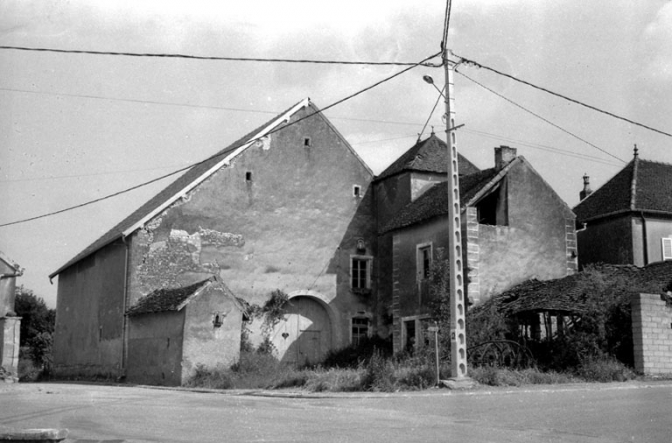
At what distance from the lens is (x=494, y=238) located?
1122 inches

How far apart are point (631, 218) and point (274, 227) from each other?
14.5 m

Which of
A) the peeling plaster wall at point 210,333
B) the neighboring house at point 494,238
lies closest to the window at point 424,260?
the neighboring house at point 494,238

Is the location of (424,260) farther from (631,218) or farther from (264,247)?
(631,218)

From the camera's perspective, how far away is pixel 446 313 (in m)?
27.4

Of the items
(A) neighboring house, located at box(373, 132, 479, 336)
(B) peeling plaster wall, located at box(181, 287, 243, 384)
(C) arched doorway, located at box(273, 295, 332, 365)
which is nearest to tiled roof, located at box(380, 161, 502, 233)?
(A) neighboring house, located at box(373, 132, 479, 336)

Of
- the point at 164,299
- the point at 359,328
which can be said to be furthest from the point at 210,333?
the point at 359,328

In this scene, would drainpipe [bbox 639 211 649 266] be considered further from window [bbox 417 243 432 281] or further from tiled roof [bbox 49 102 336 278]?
tiled roof [bbox 49 102 336 278]

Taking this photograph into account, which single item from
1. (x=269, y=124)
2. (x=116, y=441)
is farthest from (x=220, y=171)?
(x=116, y=441)

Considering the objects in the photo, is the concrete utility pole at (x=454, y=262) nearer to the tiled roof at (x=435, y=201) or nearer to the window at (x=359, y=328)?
the tiled roof at (x=435, y=201)

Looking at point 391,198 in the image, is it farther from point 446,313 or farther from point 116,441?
point 116,441

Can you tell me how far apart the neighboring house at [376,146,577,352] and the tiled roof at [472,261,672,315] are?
96cm

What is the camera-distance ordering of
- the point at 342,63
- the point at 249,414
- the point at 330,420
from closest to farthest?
the point at 330,420 < the point at 249,414 < the point at 342,63

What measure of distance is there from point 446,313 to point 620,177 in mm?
13688

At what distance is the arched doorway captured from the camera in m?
32.9
